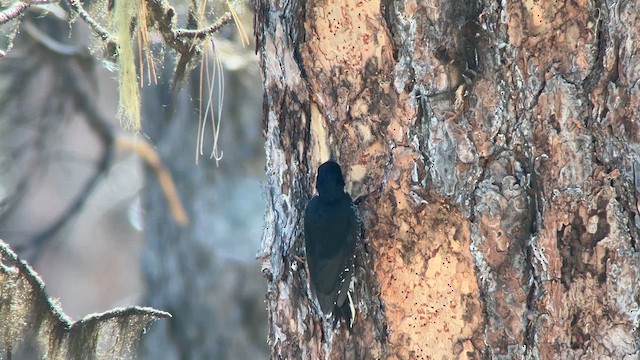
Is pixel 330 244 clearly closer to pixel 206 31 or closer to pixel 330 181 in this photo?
pixel 330 181

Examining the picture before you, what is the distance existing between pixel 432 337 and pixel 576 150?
19.9 inches

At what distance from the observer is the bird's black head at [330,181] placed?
6.75 feet

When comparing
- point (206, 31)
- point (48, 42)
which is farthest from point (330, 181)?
point (48, 42)

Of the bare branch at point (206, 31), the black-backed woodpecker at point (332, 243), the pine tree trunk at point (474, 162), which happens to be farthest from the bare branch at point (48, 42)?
the black-backed woodpecker at point (332, 243)

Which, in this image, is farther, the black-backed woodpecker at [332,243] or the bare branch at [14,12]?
the bare branch at [14,12]

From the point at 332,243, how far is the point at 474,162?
0.40m

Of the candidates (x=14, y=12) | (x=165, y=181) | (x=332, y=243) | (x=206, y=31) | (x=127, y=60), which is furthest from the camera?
(x=165, y=181)

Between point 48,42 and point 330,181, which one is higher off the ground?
point 48,42

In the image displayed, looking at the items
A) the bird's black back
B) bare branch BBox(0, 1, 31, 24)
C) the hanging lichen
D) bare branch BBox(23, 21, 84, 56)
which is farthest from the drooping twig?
the bird's black back

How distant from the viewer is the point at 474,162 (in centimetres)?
185

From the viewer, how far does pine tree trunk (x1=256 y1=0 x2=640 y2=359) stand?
175 centimetres

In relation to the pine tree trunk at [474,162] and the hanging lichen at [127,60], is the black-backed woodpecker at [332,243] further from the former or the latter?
the hanging lichen at [127,60]

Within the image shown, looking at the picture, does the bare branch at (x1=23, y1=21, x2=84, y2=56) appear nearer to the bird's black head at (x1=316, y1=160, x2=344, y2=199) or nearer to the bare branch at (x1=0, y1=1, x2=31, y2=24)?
the bare branch at (x1=0, y1=1, x2=31, y2=24)

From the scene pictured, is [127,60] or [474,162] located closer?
[474,162]
